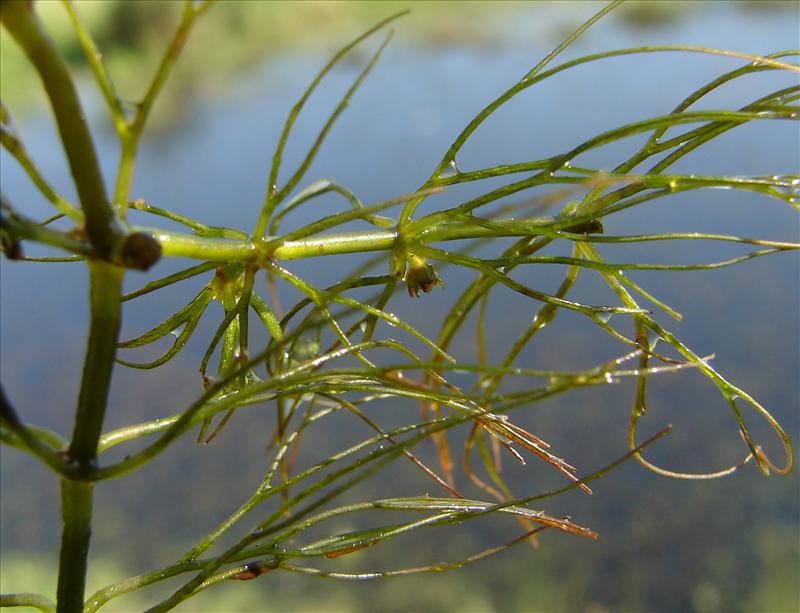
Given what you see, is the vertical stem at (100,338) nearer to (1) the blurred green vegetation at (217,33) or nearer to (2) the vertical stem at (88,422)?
(2) the vertical stem at (88,422)

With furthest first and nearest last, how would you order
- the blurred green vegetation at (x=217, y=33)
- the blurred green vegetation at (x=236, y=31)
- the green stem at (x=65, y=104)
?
the blurred green vegetation at (x=236, y=31), the blurred green vegetation at (x=217, y=33), the green stem at (x=65, y=104)

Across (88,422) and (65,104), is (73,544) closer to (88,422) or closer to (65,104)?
(88,422)

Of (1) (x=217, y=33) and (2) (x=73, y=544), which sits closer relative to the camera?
(2) (x=73, y=544)

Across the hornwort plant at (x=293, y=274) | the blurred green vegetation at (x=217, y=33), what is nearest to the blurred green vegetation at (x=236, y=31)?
the blurred green vegetation at (x=217, y=33)

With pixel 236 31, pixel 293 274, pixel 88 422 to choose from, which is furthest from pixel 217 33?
pixel 88 422

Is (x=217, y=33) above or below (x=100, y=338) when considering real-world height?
above

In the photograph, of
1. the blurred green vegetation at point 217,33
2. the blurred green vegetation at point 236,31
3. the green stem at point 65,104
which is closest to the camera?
the green stem at point 65,104

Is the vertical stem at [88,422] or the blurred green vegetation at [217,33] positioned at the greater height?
the blurred green vegetation at [217,33]

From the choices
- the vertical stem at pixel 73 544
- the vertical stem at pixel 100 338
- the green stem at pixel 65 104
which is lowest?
the vertical stem at pixel 73 544
